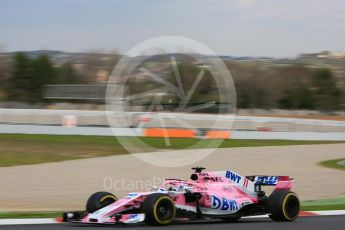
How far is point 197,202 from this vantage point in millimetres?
11016

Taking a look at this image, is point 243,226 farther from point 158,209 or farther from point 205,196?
point 158,209

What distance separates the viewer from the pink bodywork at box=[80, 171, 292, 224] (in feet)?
33.2

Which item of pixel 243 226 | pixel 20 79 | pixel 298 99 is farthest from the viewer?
pixel 298 99

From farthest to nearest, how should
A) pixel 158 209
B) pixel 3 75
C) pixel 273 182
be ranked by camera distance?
pixel 3 75, pixel 273 182, pixel 158 209

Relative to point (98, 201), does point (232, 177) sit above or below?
above

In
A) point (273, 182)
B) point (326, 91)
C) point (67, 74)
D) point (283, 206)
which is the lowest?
point (283, 206)

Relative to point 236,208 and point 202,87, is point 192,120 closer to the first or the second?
point 202,87

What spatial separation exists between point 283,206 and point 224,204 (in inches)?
43.5

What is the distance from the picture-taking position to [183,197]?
1088 cm

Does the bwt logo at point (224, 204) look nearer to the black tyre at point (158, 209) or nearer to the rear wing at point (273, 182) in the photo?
the rear wing at point (273, 182)

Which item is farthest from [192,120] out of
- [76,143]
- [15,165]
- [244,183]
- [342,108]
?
[342,108]

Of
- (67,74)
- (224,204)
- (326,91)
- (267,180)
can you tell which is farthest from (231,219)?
(326,91)

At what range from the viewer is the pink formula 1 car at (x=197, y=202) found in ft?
33.0

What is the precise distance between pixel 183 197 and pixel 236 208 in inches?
46.1
